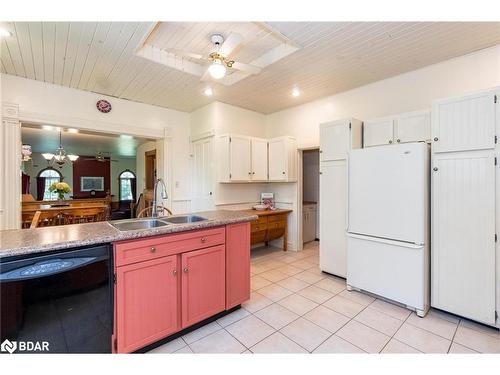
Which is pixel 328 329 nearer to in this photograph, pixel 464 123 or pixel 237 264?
pixel 237 264

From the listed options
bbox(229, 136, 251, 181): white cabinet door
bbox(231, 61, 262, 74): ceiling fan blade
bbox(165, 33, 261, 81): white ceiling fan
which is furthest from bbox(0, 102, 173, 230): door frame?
bbox(231, 61, 262, 74): ceiling fan blade

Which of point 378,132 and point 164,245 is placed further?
point 378,132

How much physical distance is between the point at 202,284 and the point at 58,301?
0.99 m

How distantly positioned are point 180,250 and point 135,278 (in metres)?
0.37

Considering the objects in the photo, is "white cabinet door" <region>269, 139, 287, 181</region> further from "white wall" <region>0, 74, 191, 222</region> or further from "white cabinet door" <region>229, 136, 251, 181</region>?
"white wall" <region>0, 74, 191, 222</region>

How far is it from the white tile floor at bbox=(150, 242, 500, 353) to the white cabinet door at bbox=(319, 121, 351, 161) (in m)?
1.69

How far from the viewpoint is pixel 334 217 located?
321cm

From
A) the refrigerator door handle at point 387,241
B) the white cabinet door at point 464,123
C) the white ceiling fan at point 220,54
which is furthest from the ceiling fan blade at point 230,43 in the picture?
the refrigerator door handle at point 387,241

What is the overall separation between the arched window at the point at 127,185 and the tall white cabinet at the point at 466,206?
1160 cm

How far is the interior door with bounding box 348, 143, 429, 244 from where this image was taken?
2340 mm

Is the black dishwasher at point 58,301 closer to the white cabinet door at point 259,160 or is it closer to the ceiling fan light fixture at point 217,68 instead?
the ceiling fan light fixture at point 217,68

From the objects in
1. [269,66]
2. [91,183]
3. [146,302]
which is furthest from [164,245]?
[91,183]
